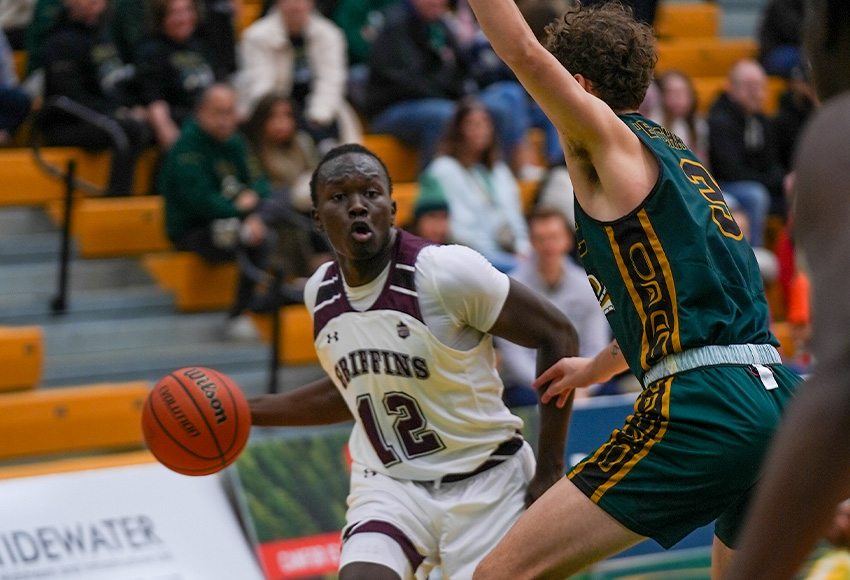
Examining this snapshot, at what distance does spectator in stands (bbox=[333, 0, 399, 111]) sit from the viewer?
9148 millimetres

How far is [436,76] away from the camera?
29.1ft

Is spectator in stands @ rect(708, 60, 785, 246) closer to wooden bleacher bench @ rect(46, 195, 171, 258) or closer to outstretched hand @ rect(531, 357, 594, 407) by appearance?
wooden bleacher bench @ rect(46, 195, 171, 258)

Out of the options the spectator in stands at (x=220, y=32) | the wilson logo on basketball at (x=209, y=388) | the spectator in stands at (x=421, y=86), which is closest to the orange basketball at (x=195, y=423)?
the wilson logo on basketball at (x=209, y=388)

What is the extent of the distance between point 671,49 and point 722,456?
371 inches

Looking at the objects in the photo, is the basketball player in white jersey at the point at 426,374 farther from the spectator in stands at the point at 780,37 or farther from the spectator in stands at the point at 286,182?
the spectator in stands at the point at 780,37

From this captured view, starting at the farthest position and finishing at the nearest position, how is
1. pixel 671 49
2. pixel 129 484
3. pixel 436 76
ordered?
pixel 671 49 → pixel 436 76 → pixel 129 484

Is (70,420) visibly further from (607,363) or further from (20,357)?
(607,363)

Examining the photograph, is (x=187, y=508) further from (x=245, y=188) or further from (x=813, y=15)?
(x=813, y=15)

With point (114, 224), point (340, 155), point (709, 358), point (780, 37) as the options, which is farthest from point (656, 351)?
point (780, 37)

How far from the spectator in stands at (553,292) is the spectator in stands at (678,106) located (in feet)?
7.70

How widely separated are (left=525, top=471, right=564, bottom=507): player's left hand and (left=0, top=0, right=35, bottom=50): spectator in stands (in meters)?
5.71

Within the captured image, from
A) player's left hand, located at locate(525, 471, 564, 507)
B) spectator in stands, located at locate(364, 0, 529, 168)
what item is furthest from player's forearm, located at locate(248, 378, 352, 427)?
spectator in stands, located at locate(364, 0, 529, 168)

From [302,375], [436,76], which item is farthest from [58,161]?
[436,76]

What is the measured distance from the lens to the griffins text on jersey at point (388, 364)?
12.8ft
